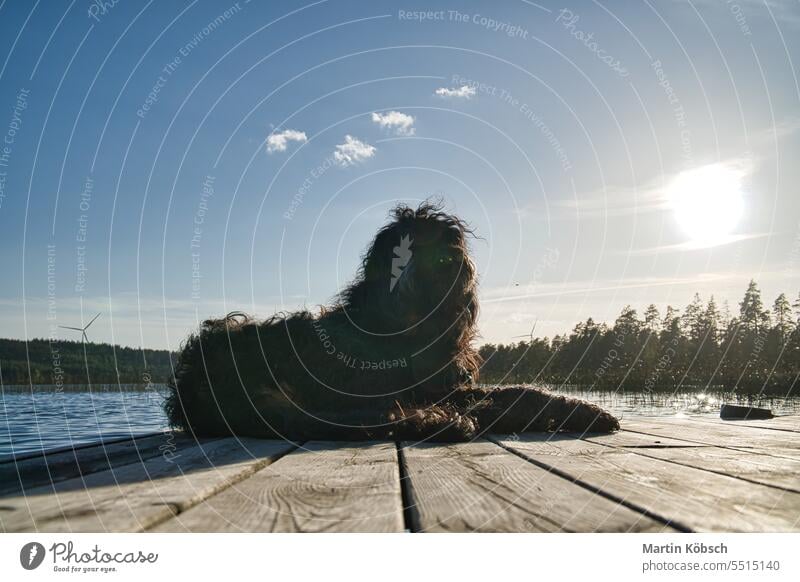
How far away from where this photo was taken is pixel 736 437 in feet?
17.3

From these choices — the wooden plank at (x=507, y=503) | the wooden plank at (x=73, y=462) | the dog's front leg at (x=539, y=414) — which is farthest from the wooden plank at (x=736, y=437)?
the wooden plank at (x=73, y=462)

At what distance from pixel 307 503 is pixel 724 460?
285 centimetres

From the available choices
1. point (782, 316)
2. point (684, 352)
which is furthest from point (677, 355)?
point (782, 316)

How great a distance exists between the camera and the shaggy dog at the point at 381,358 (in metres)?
5.84

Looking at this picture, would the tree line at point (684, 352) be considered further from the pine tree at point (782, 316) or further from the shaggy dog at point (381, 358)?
the shaggy dog at point (381, 358)

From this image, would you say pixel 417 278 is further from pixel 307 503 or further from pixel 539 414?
pixel 307 503

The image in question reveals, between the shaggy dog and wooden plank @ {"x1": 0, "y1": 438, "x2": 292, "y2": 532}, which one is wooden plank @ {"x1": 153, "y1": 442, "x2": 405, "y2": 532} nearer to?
A: wooden plank @ {"x1": 0, "y1": 438, "x2": 292, "y2": 532}

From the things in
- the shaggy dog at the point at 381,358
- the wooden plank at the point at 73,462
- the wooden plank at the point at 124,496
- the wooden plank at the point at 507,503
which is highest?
the shaggy dog at the point at 381,358

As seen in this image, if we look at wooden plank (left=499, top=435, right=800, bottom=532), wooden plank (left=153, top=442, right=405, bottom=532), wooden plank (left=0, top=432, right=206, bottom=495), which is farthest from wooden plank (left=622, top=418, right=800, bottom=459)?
wooden plank (left=0, top=432, right=206, bottom=495)

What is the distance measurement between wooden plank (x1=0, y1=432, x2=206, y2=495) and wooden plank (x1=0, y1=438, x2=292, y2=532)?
0.20 metres

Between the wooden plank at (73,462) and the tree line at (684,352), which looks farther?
the tree line at (684,352)

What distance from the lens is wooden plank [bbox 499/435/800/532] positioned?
227cm

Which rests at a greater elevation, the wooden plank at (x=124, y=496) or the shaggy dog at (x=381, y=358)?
the shaggy dog at (x=381, y=358)

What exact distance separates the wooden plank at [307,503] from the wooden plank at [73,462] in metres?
1.10
